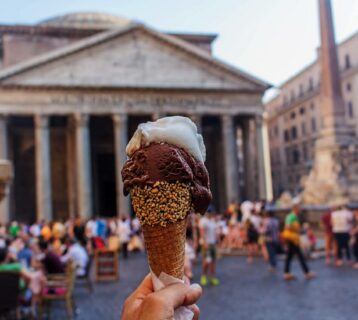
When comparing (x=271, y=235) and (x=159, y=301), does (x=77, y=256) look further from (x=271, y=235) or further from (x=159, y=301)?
(x=159, y=301)

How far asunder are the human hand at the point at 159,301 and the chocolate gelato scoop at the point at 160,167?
0.25m

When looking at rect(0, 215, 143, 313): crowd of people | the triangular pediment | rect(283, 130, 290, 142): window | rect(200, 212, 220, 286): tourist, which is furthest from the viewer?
rect(283, 130, 290, 142): window

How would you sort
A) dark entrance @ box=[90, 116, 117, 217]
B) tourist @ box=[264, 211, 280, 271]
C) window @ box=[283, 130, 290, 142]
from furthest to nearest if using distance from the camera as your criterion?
window @ box=[283, 130, 290, 142] → dark entrance @ box=[90, 116, 117, 217] → tourist @ box=[264, 211, 280, 271]

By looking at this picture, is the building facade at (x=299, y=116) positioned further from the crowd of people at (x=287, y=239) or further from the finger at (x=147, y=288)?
the finger at (x=147, y=288)

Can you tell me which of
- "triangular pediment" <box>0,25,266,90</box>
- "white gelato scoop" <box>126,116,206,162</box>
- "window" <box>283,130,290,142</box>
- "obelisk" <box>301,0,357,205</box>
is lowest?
"white gelato scoop" <box>126,116,206,162</box>

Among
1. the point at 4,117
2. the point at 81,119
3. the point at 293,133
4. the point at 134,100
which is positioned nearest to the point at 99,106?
the point at 81,119

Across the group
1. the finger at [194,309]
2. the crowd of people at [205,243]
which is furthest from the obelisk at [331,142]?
the finger at [194,309]

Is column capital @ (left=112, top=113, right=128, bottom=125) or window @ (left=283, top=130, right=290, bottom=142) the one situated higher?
window @ (left=283, top=130, right=290, bottom=142)

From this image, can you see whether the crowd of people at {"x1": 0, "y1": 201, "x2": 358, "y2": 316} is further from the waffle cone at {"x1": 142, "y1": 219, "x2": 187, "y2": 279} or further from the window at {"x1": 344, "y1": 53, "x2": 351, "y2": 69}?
the window at {"x1": 344, "y1": 53, "x2": 351, "y2": 69}

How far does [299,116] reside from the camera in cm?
4578

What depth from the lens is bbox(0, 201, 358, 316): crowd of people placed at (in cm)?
721

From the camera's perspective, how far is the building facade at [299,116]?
122 ft

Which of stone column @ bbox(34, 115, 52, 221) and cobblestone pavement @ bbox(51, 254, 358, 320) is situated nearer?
cobblestone pavement @ bbox(51, 254, 358, 320)

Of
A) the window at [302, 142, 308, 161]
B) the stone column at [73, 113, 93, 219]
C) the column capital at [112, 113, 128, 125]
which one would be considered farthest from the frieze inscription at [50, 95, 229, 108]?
the window at [302, 142, 308, 161]
